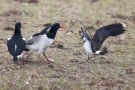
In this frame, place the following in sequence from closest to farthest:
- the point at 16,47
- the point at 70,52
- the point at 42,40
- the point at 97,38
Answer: the point at 16,47, the point at 42,40, the point at 97,38, the point at 70,52

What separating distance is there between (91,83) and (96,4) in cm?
626

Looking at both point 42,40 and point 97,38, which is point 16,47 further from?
point 97,38

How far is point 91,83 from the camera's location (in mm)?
6570

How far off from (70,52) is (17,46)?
1459 millimetres

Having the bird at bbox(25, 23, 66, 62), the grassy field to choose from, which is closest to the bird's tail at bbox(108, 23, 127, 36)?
the grassy field

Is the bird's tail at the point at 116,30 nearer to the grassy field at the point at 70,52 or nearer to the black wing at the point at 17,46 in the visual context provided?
the grassy field at the point at 70,52

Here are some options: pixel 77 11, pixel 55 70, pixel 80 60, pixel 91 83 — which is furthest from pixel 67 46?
pixel 77 11

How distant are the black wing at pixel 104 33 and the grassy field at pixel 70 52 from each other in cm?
37

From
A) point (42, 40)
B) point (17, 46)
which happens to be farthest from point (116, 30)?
point (17, 46)

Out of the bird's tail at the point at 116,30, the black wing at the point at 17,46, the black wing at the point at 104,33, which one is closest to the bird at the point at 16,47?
the black wing at the point at 17,46

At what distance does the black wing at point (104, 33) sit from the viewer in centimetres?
767

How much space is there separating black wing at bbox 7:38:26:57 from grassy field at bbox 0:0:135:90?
0.28m

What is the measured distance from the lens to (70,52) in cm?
833

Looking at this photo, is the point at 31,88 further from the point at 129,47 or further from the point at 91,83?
the point at 129,47
